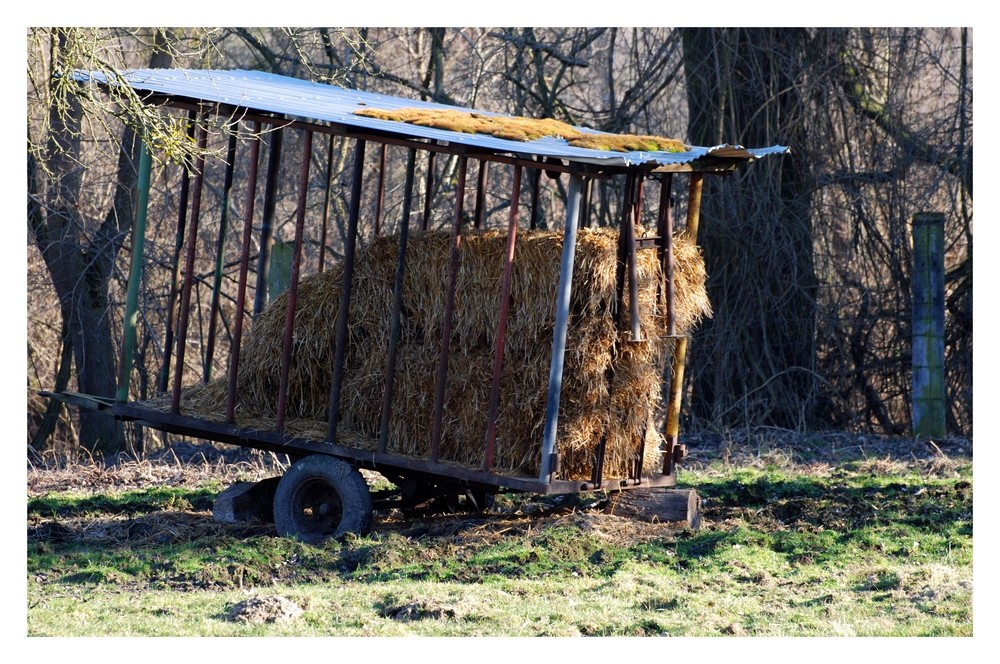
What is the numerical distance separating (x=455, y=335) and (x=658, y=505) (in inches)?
72.6

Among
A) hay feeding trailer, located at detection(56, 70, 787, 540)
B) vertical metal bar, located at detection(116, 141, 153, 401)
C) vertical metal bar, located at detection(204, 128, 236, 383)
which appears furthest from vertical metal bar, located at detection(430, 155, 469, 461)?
vertical metal bar, located at detection(116, 141, 153, 401)

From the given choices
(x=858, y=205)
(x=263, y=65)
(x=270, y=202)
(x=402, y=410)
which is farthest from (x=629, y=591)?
(x=263, y=65)

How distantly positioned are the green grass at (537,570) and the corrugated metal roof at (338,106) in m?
2.52

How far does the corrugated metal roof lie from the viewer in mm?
7176

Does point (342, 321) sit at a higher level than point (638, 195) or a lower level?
lower

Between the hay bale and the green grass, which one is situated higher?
the hay bale

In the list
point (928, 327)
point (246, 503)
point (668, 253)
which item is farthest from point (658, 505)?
point (928, 327)

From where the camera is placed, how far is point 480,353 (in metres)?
7.88

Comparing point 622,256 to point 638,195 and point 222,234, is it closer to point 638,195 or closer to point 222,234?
point 638,195

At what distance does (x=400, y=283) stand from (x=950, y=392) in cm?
784

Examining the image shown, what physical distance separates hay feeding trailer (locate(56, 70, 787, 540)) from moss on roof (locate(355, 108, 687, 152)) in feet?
0.07

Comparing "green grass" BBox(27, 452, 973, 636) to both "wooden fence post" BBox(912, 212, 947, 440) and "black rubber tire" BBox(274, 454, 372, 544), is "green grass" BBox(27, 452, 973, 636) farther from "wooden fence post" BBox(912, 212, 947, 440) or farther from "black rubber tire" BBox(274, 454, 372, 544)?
"wooden fence post" BBox(912, 212, 947, 440)

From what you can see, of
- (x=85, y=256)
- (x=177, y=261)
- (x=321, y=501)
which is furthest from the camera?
(x=85, y=256)

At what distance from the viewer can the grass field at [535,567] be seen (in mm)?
6109
